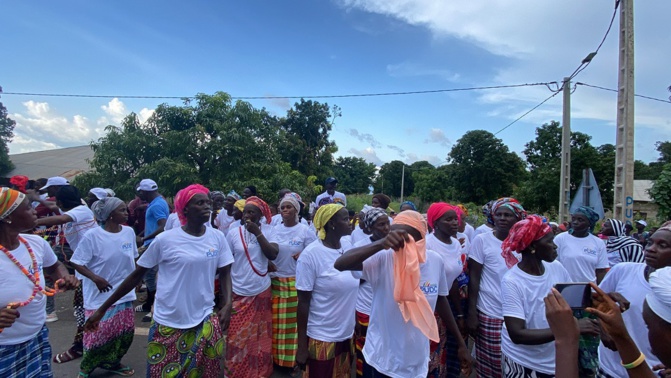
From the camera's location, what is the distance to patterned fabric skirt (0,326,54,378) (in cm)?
234

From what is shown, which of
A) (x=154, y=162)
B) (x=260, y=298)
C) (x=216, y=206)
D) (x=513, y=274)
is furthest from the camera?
(x=154, y=162)

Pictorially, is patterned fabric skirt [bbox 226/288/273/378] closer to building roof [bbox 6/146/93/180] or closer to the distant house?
building roof [bbox 6/146/93/180]

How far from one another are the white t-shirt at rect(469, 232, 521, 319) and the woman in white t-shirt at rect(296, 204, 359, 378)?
1.38 m

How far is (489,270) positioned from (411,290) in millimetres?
1737

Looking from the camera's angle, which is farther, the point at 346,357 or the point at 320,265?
the point at 346,357

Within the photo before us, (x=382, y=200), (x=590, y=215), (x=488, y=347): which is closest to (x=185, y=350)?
(x=488, y=347)

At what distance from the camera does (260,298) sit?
415 centimetres

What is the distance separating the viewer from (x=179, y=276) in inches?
114

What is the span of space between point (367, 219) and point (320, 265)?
A: 0.51 meters

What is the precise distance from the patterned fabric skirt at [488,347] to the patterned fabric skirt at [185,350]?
2.30 m

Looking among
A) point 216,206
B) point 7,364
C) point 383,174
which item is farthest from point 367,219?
point 383,174

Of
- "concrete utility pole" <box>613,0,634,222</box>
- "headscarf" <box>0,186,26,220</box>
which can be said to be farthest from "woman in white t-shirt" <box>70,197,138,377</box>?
"concrete utility pole" <box>613,0,634,222</box>

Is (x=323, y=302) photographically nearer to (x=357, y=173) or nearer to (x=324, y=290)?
(x=324, y=290)

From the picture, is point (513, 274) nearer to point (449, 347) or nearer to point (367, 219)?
point (367, 219)
